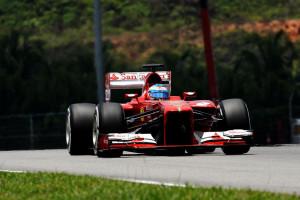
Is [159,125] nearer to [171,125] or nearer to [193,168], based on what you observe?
[171,125]

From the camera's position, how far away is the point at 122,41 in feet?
307

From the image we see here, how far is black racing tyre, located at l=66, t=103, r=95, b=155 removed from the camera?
2155cm

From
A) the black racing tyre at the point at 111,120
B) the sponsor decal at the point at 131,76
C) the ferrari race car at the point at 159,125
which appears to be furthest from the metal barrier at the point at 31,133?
the black racing tyre at the point at 111,120

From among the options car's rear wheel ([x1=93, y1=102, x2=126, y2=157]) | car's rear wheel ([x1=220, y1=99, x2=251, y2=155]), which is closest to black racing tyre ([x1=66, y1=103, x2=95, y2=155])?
car's rear wheel ([x1=93, y1=102, x2=126, y2=157])

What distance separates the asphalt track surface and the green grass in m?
0.66

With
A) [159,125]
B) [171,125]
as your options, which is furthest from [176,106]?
[159,125]

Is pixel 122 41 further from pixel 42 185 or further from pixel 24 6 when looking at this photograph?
pixel 42 185

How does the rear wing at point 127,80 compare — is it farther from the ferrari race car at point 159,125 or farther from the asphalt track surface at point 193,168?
the asphalt track surface at point 193,168

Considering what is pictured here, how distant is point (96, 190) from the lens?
12570 mm

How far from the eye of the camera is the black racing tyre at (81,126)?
70.7ft

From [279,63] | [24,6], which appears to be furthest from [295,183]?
[24,6]

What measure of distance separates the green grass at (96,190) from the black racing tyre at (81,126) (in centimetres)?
651

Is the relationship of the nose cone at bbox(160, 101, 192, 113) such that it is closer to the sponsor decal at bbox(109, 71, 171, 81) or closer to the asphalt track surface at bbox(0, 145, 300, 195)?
the asphalt track surface at bbox(0, 145, 300, 195)

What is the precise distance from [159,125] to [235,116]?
4.30 ft
